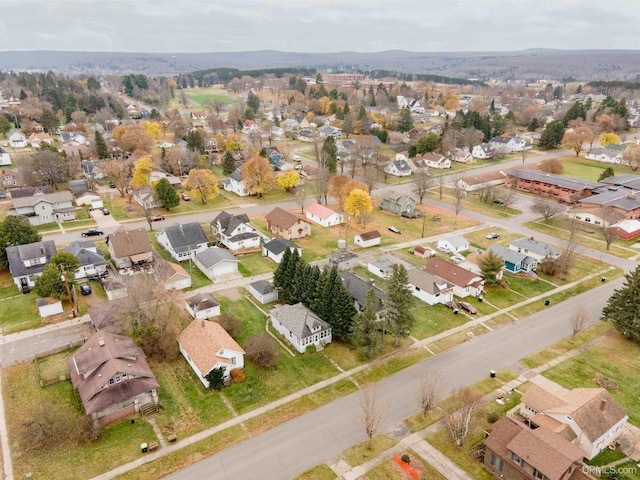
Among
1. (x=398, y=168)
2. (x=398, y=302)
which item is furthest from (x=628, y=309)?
(x=398, y=168)

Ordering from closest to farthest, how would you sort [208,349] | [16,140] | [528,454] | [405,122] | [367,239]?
[528,454] < [208,349] < [367,239] < [16,140] < [405,122]

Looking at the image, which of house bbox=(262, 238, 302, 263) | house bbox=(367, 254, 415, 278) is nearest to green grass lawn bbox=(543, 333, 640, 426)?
house bbox=(367, 254, 415, 278)

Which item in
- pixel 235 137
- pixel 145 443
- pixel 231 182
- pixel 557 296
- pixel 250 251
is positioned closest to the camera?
pixel 145 443

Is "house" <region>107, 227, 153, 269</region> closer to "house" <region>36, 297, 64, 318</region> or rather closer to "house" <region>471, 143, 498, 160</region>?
"house" <region>36, 297, 64, 318</region>

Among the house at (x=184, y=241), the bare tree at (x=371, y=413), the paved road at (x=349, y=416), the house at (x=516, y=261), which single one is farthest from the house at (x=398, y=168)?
the bare tree at (x=371, y=413)

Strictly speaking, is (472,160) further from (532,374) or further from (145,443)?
(145,443)

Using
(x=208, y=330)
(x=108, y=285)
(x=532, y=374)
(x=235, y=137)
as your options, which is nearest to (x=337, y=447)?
(x=208, y=330)

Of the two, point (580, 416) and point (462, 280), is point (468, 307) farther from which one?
point (580, 416)
